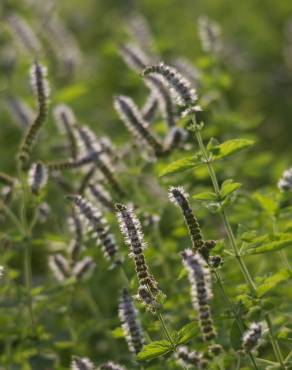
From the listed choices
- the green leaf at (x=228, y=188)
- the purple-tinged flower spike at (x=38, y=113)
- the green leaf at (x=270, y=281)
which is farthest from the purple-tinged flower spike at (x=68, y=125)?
the green leaf at (x=270, y=281)

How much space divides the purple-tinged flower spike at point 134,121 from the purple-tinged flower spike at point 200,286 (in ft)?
5.82

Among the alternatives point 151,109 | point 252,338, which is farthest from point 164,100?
point 252,338

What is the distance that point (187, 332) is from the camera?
369 centimetres

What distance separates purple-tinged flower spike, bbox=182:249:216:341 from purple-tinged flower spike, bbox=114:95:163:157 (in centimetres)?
177

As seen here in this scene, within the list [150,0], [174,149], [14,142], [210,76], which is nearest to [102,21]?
[150,0]

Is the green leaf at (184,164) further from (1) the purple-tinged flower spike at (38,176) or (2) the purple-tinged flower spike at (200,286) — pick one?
(1) the purple-tinged flower spike at (38,176)

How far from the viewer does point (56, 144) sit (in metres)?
7.30

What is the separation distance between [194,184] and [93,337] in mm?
1654

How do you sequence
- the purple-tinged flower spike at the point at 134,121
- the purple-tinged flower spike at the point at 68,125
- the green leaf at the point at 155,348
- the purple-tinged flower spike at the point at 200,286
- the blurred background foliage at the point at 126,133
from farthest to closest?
1. the purple-tinged flower spike at the point at 68,125
2. the blurred background foliage at the point at 126,133
3. the purple-tinged flower spike at the point at 134,121
4. the green leaf at the point at 155,348
5. the purple-tinged flower spike at the point at 200,286

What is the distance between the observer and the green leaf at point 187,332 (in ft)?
12.0

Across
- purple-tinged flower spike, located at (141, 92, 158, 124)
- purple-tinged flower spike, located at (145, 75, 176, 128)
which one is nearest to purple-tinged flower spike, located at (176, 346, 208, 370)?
purple-tinged flower spike, located at (145, 75, 176, 128)

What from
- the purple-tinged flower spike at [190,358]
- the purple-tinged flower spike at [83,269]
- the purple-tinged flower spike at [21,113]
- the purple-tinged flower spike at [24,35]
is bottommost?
the purple-tinged flower spike at [190,358]

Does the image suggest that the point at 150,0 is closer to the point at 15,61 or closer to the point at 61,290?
the point at 15,61

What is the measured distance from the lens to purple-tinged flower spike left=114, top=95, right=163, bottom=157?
5.08 meters
